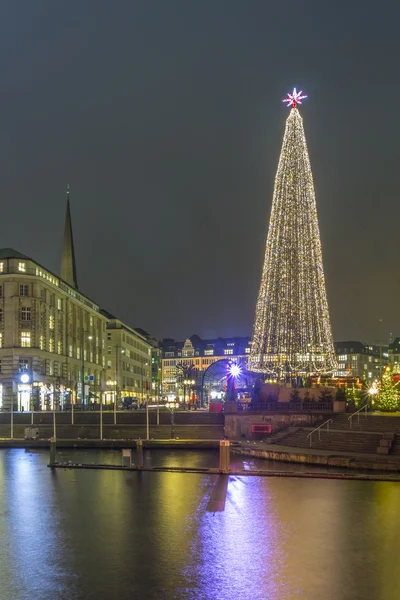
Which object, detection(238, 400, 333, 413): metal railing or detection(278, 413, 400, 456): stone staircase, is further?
detection(238, 400, 333, 413): metal railing

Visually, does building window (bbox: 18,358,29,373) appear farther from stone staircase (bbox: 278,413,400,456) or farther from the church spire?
the church spire

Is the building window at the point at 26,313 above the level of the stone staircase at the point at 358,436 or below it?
above

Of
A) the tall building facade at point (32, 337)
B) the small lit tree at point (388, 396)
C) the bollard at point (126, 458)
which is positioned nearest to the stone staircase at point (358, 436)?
the small lit tree at point (388, 396)

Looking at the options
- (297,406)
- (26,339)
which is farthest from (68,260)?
(297,406)

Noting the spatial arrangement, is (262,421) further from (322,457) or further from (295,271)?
(322,457)

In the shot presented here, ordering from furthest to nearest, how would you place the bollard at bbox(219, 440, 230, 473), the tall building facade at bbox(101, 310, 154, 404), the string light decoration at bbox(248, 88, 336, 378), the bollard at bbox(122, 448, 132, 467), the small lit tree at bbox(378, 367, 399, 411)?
1. the tall building facade at bbox(101, 310, 154, 404)
2. the small lit tree at bbox(378, 367, 399, 411)
3. the string light decoration at bbox(248, 88, 336, 378)
4. the bollard at bbox(122, 448, 132, 467)
5. the bollard at bbox(219, 440, 230, 473)

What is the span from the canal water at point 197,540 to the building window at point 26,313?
6149 centimetres

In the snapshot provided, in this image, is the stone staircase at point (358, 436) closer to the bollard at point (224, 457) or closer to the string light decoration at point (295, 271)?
the string light decoration at point (295, 271)

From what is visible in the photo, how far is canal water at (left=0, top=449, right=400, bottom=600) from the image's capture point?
1533 centimetres

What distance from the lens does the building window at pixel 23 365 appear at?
293 feet

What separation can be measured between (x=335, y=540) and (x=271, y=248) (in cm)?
3905

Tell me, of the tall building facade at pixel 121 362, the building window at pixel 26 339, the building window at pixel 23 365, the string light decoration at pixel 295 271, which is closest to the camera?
the string light decoration at pixel 295 271

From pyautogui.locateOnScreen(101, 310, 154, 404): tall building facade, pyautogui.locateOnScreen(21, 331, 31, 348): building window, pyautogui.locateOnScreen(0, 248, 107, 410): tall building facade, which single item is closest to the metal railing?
pyautogui.locateOnScreen(0, 248, 107, 410): tall building facade

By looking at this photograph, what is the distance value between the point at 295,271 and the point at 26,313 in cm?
4772
